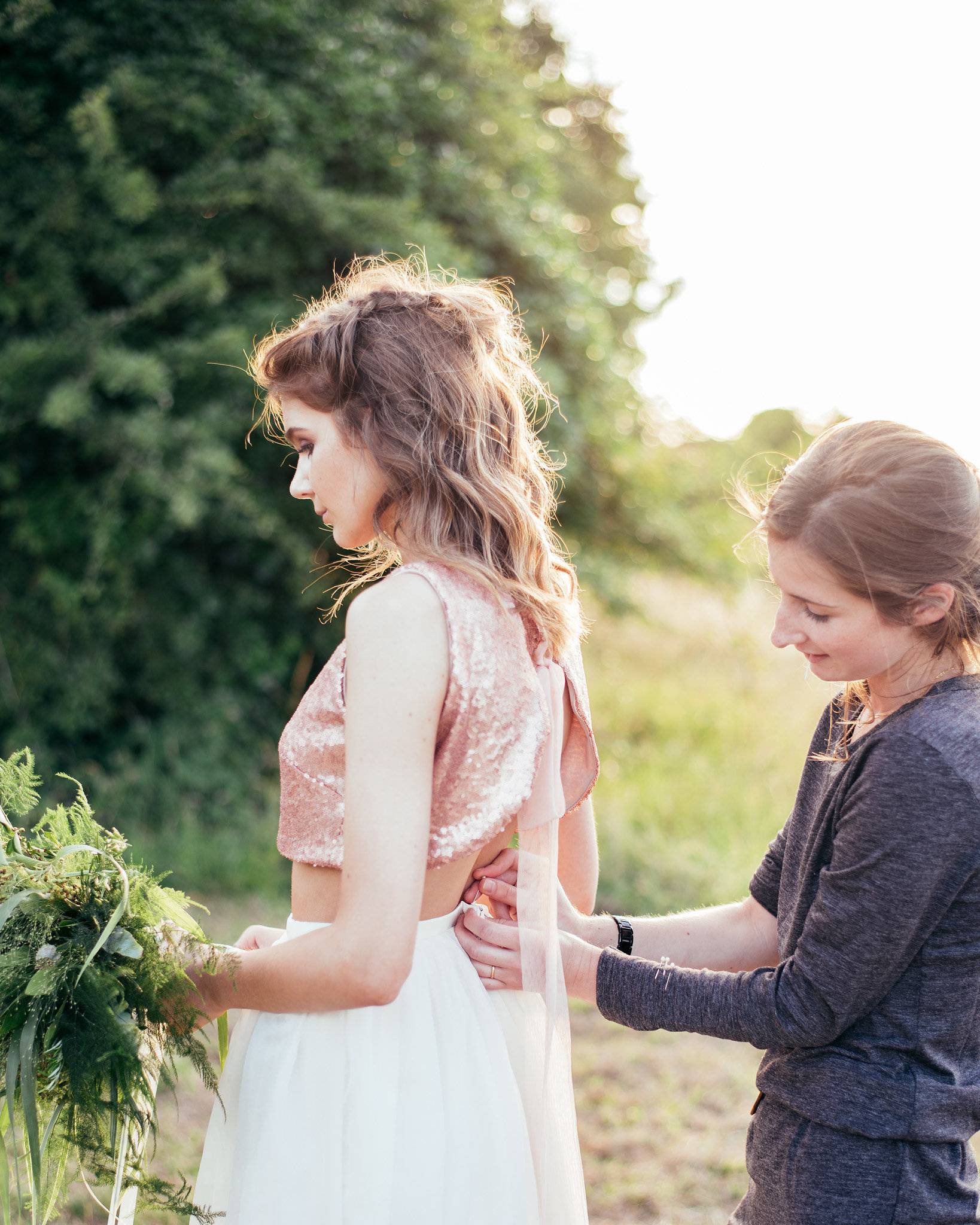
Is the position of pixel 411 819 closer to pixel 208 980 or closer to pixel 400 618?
pixel 400 618

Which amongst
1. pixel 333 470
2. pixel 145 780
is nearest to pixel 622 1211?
pixel 333 470

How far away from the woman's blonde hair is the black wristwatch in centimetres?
76

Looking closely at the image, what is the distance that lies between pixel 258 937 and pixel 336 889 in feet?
1.02

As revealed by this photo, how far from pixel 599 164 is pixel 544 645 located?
23.5 feet

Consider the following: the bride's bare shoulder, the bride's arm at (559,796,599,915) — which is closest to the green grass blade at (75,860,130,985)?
the bride's bare shoulder

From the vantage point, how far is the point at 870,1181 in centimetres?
154

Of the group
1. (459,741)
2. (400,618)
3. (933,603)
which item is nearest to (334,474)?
(400,618)

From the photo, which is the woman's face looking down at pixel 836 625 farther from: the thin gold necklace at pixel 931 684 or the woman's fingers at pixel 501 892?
the woman's fingers at pixel 501 892

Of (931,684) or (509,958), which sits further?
(509,958)

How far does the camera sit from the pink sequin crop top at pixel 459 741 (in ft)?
5.11

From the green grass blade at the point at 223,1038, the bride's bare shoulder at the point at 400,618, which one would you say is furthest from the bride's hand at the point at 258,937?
the bride's bare shoulder at the point at 400,618

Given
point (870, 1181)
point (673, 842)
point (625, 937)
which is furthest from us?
point (673, 842)

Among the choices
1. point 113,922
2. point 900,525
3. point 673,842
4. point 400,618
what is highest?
point 673,842

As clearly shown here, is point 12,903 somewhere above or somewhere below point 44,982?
above
